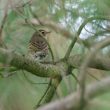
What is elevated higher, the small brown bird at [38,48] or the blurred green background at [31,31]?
the blurred green background at [31,31]

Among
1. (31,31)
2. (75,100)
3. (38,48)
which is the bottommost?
(38,48)

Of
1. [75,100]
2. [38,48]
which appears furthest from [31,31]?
[75,100]

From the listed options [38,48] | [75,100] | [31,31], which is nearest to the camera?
[75,100]

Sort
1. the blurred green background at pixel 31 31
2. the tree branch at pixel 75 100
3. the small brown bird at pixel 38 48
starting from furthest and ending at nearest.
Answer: the small brown bird at pixel 38 48 < the blurred green background at pixel 31 31 < the tree branch at pixel 75 100

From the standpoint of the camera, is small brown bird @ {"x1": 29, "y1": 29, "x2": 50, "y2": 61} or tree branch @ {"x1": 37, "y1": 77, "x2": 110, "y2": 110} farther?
small brown bird @ {"x1": 29, "y1": 29, "x2": 50, "y2": 61}

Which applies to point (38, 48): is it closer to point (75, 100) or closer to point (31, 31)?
point (31, 31)

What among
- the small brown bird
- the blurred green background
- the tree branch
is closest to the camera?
the tree branch

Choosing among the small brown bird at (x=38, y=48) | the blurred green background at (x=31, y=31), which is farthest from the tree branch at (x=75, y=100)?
the small brown bird at (x=38, y=48)

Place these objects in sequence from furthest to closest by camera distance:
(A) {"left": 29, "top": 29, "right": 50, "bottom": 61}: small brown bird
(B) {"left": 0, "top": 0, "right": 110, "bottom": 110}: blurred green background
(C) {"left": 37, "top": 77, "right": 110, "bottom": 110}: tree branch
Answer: (A) {"left": 29, "top": 29, "right": 50, "bottom": 61}: small brown bird < (B) {"left": 0, "top": 0, "right": 110, "bottom": 110}: blurred green background < (C) {"left": 37, "top": 77, "right": 110, "bottom": 110}: tree branch

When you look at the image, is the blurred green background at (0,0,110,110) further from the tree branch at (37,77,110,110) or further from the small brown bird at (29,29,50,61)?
the tree branch at (37,77,110,110)

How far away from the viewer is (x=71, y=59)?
1222 mm

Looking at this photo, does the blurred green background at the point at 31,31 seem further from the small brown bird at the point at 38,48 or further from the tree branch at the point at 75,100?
the tree branch at the point at 75,100

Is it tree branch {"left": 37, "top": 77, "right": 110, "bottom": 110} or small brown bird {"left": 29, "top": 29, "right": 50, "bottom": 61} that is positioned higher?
tree branch {"left": 37, "top": 77, "right": 110, "bottom": 110}

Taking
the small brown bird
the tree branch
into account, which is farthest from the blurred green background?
the tree branch
